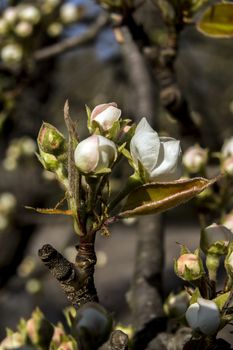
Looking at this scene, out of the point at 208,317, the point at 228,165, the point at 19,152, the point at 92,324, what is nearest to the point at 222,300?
the point at 208,317

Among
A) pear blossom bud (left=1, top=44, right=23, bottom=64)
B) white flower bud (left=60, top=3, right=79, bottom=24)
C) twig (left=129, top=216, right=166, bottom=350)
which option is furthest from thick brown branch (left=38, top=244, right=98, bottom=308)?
white flower bud (left=60, top=3, right=79, bottom=24)

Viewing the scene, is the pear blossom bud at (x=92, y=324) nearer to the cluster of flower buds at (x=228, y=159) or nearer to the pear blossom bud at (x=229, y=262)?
the pear blossom bud at (x=229, y=262)

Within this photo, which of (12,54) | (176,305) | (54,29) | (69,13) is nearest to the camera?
(176,305)

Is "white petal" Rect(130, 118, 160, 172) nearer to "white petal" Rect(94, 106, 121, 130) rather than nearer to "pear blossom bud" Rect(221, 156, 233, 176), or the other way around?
"white petal" Rect(94, 106, 121, 130)

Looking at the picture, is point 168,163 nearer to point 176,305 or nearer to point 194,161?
point 176,305

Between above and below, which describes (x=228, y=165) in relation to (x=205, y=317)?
below
